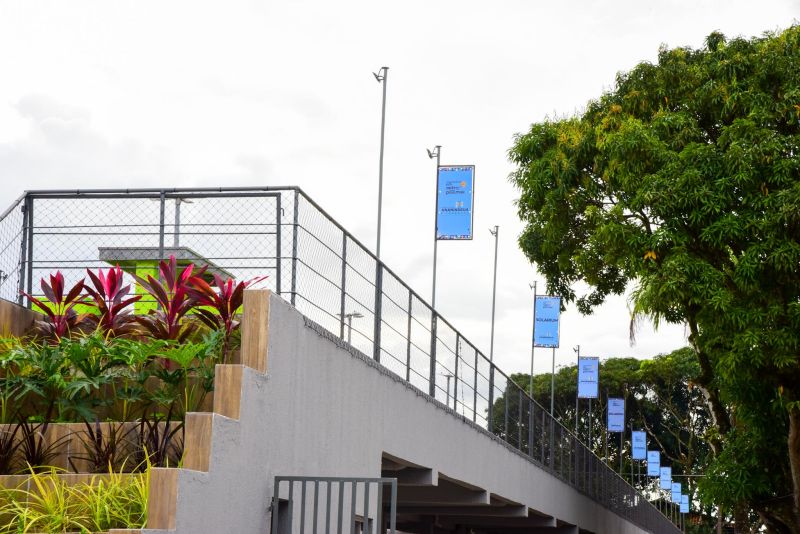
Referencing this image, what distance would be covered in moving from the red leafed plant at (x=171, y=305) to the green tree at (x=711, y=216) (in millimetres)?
9178

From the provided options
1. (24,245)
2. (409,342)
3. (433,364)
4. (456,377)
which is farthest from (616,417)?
(24,245)

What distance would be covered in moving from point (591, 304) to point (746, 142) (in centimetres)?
696

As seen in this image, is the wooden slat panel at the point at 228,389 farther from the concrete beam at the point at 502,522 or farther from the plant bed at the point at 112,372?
the concrete beam at the point at 502,522

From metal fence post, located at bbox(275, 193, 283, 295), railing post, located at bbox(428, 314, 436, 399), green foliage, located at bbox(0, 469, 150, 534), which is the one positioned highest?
metal fence post, located at bbox(275, 193, 283, 295)

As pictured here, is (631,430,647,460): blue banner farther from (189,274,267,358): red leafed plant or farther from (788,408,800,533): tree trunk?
(189,274,267,358): red leafed plant

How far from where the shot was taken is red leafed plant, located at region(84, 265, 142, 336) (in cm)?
1007

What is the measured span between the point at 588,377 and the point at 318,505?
30.6m

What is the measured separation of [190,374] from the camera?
923 centimetres

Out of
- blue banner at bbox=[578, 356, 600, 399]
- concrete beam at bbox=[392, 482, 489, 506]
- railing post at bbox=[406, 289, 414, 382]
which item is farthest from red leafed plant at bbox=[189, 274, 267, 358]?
blue banner at bbox=[578, 356, 600, 399]

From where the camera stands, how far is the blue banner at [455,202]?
23.1 m

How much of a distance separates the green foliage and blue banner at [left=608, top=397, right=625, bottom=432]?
37279mm

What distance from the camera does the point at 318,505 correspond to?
32.3 feet

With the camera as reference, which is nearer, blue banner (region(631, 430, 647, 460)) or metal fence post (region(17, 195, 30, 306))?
metal fence post (region(17, 195, 30, 306))

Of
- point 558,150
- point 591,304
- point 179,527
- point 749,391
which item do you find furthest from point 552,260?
point 179,527
